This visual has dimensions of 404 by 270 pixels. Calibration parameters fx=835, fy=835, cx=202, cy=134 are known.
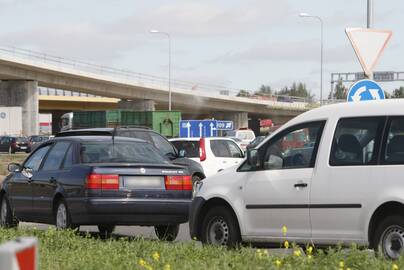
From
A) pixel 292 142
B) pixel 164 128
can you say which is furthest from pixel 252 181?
pixel 164 128

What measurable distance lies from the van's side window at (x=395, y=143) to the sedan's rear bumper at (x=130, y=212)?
13.7 feet

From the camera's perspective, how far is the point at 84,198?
11445 mm

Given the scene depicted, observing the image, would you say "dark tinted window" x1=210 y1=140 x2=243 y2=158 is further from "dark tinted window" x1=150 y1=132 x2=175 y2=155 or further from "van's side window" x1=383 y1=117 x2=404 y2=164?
"van's side window" x1=383 y1=117 x2=404 y2=164

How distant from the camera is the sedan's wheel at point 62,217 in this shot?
11777 millimetres

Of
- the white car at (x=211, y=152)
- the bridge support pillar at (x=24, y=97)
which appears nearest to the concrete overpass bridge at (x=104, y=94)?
the bridge support pillar at (x=24, y=97)

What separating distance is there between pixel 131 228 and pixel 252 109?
8604cm

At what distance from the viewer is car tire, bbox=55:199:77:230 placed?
38.6ft

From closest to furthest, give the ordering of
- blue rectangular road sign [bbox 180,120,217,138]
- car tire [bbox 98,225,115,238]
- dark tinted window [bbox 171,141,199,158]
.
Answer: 1. car tire [bbox 98,225,115,238]
2. dark tinted window [bbox 171,141,199,158]
3. blue rectangular road sign [bbox 180,120,217,138]

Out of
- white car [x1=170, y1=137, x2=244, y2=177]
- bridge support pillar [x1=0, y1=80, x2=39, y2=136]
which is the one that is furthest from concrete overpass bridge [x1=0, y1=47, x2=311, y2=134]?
white car [x1=170, y1=137, x2=244, y2=177]

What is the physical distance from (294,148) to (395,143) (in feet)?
4.31

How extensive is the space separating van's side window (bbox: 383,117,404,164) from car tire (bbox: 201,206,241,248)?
2.20 m

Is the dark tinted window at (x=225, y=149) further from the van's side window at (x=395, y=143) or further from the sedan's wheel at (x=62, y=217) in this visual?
the van's side window at (x=395, y=143)

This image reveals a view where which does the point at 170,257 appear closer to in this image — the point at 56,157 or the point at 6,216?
the point at 56,157

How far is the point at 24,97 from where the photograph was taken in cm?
6981
